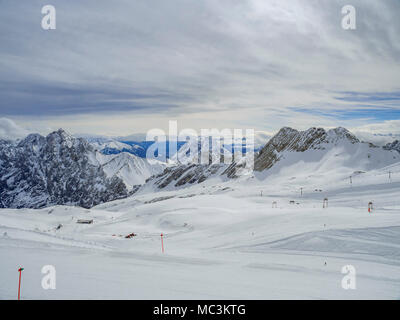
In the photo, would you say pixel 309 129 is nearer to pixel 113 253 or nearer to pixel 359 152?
pixel 359 152

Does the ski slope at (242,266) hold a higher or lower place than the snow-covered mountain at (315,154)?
→ lower

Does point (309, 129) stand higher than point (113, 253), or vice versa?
point (309, 129)

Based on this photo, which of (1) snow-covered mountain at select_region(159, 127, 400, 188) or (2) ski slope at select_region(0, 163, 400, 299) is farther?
(1) snow-covered mountain at select_region(159, 127, 400, 188)

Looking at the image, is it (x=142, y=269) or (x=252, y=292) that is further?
(x=142, y=269)

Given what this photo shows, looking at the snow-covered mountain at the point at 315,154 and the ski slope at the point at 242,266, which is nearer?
the ski slope at the point at 242,266

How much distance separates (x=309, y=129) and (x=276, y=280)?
171 meters

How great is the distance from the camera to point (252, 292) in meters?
9.72

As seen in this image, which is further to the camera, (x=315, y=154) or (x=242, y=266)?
(x=315, y=154)

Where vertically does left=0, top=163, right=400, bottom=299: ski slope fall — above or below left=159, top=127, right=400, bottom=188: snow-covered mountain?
below

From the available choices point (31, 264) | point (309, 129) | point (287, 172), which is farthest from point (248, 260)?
point (309, 129)

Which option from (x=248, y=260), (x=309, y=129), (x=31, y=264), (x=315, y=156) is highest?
(x=309, y=129)

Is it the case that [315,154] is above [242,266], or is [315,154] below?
above
